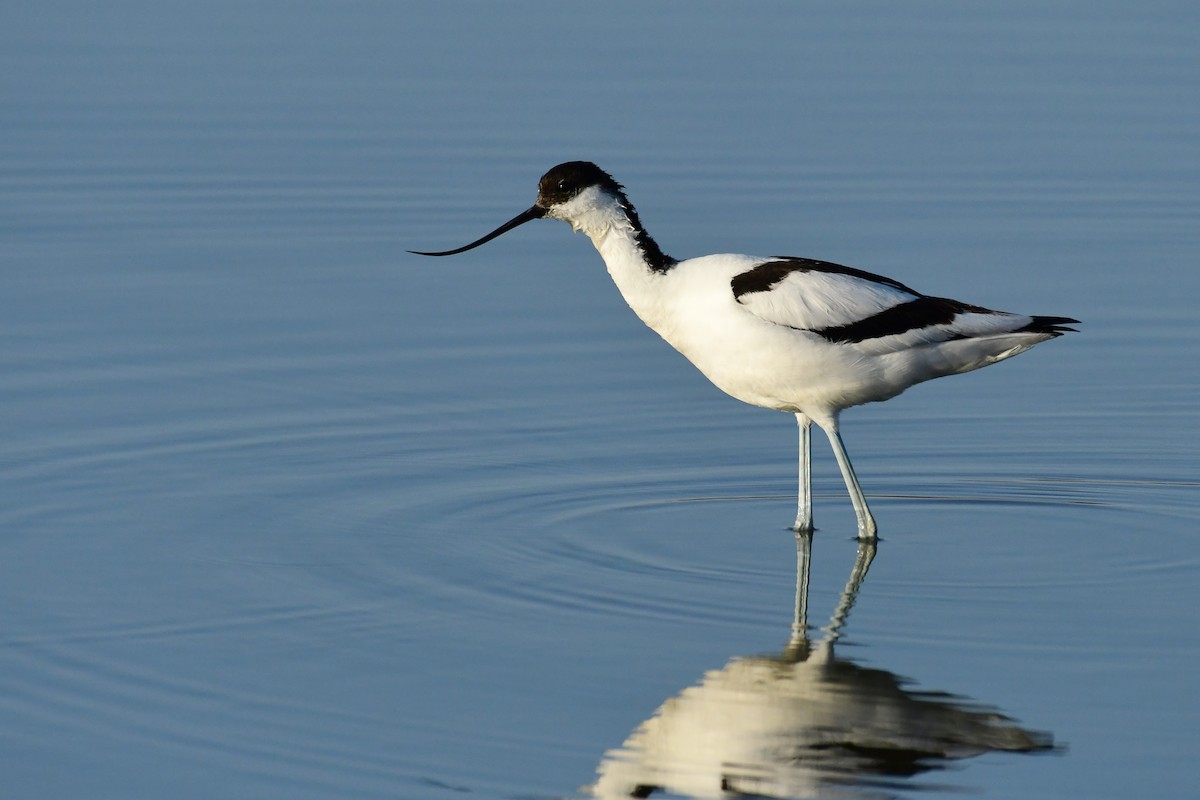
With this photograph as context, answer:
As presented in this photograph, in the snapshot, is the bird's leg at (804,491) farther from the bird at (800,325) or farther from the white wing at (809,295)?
the white wing at (809,295)

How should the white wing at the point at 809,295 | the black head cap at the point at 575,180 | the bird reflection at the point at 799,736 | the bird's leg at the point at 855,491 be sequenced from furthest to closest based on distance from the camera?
the black head cap at the point at 575,180
the bird's leg at the point at 855,491
the white wing at the point at 809,295
the bird reflection at the point at 799,736

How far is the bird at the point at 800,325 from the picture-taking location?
9.74 m

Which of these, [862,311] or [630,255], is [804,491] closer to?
[862,311]

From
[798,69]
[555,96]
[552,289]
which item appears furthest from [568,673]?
[798,69]

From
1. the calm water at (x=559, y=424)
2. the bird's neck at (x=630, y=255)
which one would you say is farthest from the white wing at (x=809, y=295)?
the calm water at (x=559, y=424)

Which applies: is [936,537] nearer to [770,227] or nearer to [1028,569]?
[1028,569]

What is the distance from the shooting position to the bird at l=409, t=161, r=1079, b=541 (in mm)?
9742

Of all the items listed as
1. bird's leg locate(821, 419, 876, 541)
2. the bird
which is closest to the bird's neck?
the bird

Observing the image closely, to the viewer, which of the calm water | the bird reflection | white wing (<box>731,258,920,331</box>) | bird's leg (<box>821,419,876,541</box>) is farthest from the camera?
bird's leg (<box>821,419,876,541</box>)

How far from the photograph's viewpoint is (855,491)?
1009 centimetres

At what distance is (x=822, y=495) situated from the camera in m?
11.1

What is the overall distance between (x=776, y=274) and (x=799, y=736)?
Answer: 2927 millimetres

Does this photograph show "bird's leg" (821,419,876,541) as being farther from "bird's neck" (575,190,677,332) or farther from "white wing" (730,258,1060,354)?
"bird's neck" (575,190,677,332)

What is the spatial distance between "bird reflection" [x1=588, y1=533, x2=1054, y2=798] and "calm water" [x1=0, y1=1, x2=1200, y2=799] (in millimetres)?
23
